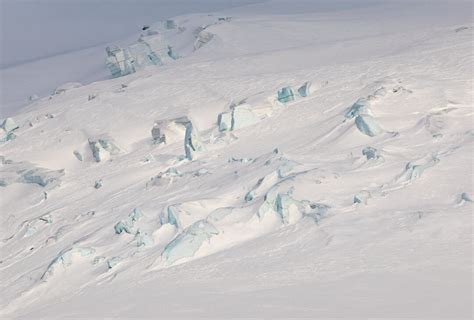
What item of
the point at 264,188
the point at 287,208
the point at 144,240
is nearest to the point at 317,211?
the point at 287,208

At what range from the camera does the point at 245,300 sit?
553 centimetres

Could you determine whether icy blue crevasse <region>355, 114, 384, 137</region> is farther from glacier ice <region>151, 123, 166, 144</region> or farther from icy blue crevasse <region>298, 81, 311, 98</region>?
glacier ice <region>151, 123, 166, 144</region>

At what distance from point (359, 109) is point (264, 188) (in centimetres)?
153

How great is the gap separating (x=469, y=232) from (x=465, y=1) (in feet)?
26.1

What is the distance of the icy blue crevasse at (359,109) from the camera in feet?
28.4

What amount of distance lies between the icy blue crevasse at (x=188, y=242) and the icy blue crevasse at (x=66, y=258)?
2.83 feet

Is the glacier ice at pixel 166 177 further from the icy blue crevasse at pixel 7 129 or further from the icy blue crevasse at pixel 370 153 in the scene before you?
the icy blue crevasse at pixel 7 129

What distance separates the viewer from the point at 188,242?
22.6ft

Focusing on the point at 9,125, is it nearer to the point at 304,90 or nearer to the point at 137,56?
the point at 137,56

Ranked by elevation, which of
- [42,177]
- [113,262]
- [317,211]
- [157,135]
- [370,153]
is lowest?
[42,177]

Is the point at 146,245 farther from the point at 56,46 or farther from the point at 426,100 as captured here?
the point at 56,46

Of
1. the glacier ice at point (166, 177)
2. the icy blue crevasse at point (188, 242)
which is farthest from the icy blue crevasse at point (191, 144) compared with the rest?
the icy blue crevasse at point (188, 242)

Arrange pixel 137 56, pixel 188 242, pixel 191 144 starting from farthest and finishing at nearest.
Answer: pixel 137 56 < pixel 191 144 < pixel 188 242

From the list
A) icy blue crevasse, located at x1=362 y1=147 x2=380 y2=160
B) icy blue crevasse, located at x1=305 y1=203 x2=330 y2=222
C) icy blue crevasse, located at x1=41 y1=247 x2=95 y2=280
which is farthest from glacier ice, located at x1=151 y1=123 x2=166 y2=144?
icy blue crevasse, located at x1=305 y1=203 x2=330 y2=222
